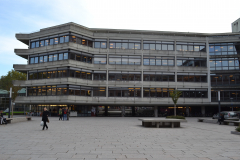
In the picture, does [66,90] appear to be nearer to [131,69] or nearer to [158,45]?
[131,69]

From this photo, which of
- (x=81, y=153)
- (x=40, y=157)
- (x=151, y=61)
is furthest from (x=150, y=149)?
(x=151, y=61)

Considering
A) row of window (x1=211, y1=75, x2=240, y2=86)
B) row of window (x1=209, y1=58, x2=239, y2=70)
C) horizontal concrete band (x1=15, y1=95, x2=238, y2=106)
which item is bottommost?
horizontal concrete band (x1=15, y1=95, x2=238, y2=106)

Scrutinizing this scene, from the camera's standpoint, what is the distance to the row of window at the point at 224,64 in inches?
1864

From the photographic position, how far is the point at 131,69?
1828 inches

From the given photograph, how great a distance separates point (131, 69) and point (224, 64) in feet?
65.7

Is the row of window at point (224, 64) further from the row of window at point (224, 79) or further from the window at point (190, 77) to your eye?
the window at point (190, 77)

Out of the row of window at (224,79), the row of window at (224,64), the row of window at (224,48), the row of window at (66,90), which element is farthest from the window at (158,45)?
the row of window at (66,90)

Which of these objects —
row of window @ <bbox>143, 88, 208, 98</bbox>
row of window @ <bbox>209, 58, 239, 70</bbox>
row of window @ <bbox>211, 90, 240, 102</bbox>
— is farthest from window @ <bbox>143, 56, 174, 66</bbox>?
row of window @ <bbox>211, 90, 240, 102</bbox>

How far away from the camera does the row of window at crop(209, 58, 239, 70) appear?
47.3m

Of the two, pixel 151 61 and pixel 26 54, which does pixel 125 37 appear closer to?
pixel 151 61

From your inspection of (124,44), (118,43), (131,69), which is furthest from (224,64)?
(118,43)

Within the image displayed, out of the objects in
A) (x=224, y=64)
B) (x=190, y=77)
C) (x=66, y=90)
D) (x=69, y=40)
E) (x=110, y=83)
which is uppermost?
(x=69, y=40)

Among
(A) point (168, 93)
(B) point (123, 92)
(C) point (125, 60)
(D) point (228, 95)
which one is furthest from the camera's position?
(D) point (228, 95)

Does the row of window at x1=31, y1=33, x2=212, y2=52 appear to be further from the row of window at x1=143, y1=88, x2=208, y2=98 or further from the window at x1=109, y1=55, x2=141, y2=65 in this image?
the row of window at x1=143, y1=88, x2=208, y2=98
